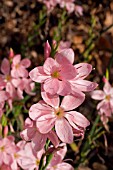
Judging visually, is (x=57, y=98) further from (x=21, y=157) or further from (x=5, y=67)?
(x=5, y=67)

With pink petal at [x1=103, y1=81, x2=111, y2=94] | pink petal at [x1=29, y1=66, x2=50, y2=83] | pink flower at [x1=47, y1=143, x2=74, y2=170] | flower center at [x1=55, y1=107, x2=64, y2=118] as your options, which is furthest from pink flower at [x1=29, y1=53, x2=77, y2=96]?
pink petal at [x1=103, y1=81, x2=111, y2=94]

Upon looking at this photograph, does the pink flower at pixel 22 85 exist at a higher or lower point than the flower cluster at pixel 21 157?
higher

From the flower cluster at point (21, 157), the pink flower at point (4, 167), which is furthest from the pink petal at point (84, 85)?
the pink flower at point (4, 167)

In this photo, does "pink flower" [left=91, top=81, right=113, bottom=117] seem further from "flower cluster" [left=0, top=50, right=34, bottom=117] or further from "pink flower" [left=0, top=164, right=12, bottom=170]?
"pink flower" [left=0, top=164, right=12, bottom=170]

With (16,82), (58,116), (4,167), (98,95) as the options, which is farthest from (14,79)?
(58,116)

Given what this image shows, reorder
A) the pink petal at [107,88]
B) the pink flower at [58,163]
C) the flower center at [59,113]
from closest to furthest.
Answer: the flower center at [59,113] → the pink flower at [58,163] → the pink petal at [107,88]

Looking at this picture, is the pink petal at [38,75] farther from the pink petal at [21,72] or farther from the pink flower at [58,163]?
the pink petal at [21,72]
